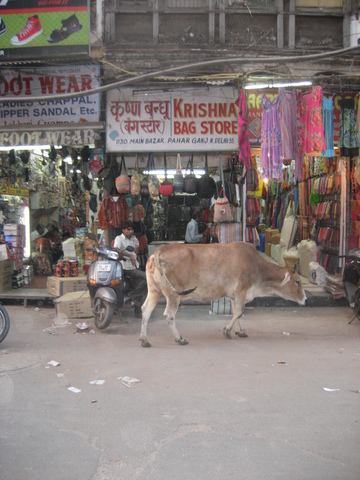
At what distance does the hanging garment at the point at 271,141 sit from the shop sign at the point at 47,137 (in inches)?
126

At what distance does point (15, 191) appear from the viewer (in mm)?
12672

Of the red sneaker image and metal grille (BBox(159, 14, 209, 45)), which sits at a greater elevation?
metal grille (BBox(159, 14, 209, 45))

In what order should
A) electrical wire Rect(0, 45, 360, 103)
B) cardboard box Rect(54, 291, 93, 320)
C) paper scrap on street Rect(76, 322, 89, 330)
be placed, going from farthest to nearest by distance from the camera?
cardboard box Rect(54, 291, 93, 320)
paper scrap on street Rect(76, 322, 89, 330)
electrical wire Rect(0, 45, 360, 103)

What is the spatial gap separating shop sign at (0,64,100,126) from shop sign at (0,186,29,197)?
2.23 m

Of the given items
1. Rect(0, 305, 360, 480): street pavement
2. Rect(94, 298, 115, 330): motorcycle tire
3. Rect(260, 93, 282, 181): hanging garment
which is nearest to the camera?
Rect(0, 305, 360, 480): street pavement

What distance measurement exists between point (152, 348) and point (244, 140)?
4277 mm

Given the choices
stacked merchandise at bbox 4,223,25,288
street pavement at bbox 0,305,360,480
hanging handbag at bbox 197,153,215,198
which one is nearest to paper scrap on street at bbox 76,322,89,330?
street pavement at bbox 0,305,360,480

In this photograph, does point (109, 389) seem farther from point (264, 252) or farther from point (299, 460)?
point (264, 252)

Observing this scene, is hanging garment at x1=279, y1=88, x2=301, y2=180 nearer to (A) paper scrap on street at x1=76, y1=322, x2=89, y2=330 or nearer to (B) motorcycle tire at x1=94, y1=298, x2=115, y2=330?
(B) motorcycle tire at x1=94, y1=298, x2=115, y2=330

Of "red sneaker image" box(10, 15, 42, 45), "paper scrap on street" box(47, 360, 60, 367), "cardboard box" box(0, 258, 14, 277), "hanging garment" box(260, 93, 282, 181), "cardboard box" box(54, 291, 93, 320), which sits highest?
"red sneaker image" box(10, 15, 42, 45)

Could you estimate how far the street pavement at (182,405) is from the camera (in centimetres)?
375

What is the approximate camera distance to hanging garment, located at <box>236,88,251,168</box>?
355 inches

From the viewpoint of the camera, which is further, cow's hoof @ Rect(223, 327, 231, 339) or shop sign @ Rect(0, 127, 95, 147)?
shop sign @ Rect(0, 127, 95, 147)

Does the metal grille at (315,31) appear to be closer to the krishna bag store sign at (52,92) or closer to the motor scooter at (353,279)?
the krishna bag store sign at (52,92)
